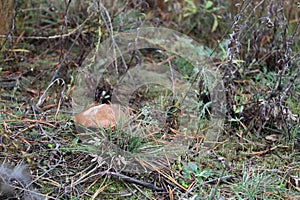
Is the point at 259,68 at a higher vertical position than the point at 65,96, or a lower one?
higher

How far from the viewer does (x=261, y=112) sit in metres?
2.29

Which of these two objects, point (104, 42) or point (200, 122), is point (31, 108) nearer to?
point (104, 42)

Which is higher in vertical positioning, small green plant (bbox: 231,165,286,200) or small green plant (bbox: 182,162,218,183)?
small green plant (bbox: 231,165,286,200)

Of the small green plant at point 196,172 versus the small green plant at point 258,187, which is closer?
the small green plant at point 258,187

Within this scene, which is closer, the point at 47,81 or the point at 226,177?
the point at 226,177

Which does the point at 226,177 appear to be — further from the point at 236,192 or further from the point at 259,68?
the point at 259,68

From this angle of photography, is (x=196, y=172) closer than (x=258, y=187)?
No

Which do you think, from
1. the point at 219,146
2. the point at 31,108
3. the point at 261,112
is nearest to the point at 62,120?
the point at 31,108

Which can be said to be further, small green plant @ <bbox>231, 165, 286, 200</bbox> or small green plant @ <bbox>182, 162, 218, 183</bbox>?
small green plant @ <bbox>182, 162, 218, 183</bbox>

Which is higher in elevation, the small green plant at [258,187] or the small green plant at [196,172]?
the small green plant at [258,187]

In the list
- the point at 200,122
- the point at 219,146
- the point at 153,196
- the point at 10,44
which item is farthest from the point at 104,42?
the point at 153,196

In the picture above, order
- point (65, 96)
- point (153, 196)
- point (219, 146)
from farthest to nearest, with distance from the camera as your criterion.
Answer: point (65, 96) → point (219, 146) → point (153, 196)

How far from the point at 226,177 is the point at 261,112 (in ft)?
1.63

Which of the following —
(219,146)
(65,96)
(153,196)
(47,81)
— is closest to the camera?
(153,196)
